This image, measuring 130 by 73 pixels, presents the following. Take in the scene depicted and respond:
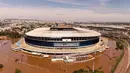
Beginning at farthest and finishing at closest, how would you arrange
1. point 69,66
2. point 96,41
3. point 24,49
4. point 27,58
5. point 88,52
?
point 96,41 < point 24,49 < point 88,52 < point 27,58 < point 69,66

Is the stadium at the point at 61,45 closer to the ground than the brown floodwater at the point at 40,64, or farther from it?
farther from it

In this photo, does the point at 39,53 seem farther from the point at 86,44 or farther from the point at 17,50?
the point at 86,44

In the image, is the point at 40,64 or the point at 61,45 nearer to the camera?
the point at 40,64

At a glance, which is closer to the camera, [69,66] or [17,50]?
[69,66]

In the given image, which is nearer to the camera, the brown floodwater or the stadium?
the brown floodwater

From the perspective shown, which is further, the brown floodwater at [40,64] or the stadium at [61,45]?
the stadium at [61,45]

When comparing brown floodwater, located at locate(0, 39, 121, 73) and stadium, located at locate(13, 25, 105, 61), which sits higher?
stadium, located at locate(13, 25, 105, 61)

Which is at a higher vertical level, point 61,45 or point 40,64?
point 61,45

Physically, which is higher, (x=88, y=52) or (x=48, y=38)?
(x=48, y=38)

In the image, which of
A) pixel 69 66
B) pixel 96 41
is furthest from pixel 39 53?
pixel 96 41

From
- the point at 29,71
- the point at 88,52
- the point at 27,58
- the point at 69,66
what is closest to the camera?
the point at 29,71
